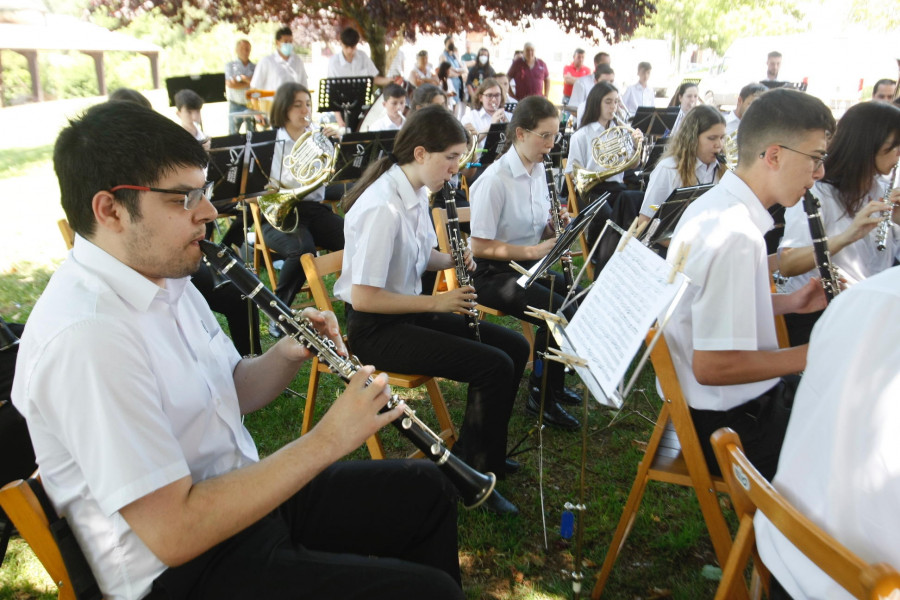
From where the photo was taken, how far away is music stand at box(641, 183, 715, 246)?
339 cm

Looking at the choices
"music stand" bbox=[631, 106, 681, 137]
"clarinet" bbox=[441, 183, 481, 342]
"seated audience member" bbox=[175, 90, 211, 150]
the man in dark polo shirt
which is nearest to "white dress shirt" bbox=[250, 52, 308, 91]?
"seated audience member" bbox=[175, 90, 211, 150]

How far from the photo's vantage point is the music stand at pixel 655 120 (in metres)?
7.88

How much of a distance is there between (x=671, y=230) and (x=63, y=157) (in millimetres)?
2954

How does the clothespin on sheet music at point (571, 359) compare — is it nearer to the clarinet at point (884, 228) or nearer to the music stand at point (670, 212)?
the music stand at point (670, 212)

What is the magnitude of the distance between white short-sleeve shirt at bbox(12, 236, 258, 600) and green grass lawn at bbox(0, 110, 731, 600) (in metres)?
1.45

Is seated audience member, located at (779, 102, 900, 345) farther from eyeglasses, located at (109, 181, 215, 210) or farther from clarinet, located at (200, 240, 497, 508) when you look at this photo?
eyeglasses, located at (109, 181, 215, 210)

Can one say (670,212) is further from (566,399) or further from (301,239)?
(301,239)

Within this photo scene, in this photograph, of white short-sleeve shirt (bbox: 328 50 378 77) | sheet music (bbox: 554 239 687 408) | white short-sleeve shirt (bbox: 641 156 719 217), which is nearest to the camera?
sheet music (bbox: 554 239 687 408)

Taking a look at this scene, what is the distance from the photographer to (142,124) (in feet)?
5.11

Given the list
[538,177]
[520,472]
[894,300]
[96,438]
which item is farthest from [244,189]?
[894,300]

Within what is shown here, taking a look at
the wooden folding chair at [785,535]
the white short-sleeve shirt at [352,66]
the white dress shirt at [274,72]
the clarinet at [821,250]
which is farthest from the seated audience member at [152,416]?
the white dress shirt at [274,72]

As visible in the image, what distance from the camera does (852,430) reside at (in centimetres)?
125

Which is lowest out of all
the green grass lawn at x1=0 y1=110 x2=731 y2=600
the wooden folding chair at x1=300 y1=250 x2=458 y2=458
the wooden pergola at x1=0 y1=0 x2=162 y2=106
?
the green grass lawn at x1=0 y1=110 x2=731 y2=600

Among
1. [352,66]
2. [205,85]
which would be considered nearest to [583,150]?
[352,66]
